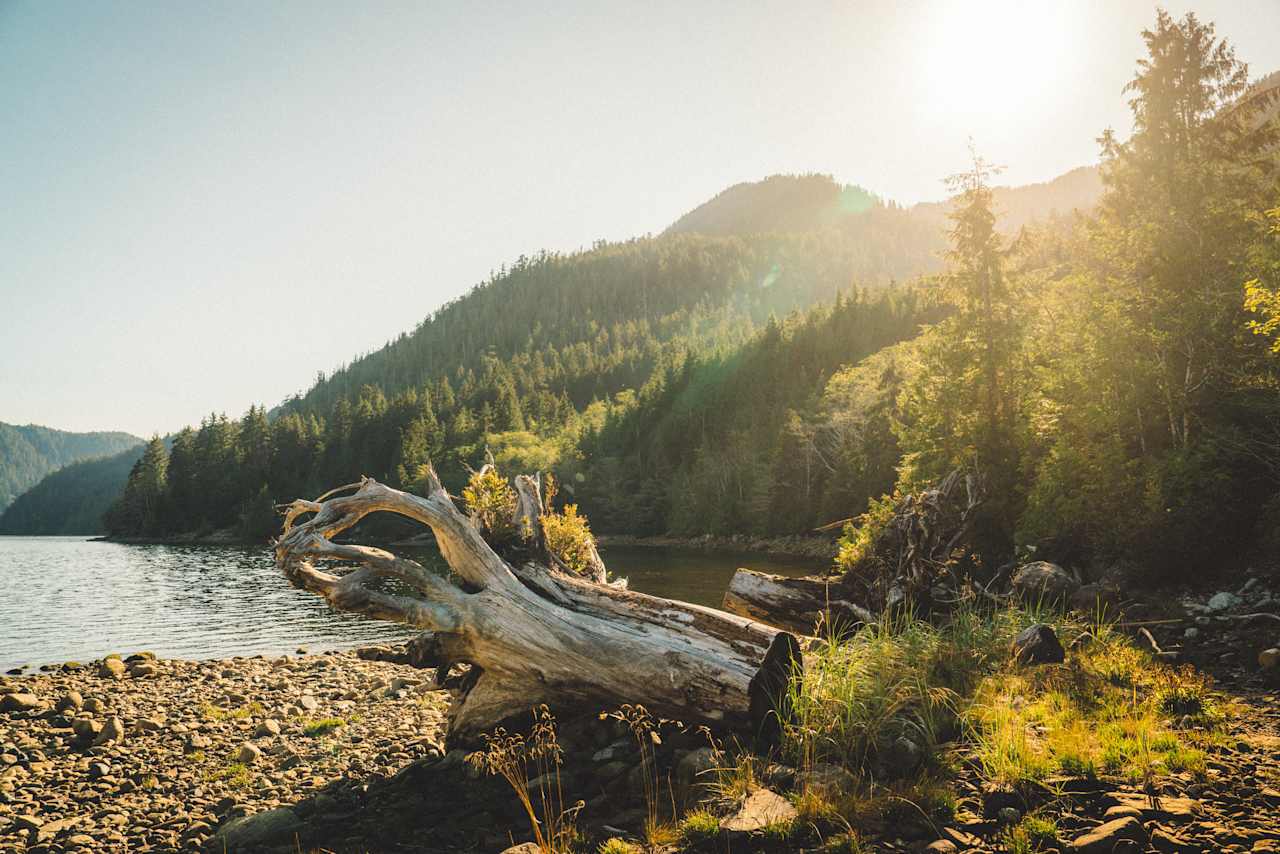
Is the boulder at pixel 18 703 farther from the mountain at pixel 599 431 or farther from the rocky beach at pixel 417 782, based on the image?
the mountain at pixel 599 431

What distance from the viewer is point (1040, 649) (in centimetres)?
764

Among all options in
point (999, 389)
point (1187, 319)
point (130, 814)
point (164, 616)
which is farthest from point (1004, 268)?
point (164, 616)

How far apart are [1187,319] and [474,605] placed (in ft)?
63.2

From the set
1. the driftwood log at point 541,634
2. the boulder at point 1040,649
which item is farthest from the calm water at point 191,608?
the boulder at point 1040,649

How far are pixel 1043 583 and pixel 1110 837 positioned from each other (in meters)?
11.7

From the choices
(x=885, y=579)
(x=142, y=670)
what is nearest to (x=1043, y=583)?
(x=885, y=579)

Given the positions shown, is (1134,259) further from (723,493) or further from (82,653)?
(723,493)

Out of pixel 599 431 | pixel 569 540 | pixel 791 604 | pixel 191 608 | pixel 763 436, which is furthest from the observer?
pixel 599 431

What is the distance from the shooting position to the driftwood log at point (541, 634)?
6.99 metres

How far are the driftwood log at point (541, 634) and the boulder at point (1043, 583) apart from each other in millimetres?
9525

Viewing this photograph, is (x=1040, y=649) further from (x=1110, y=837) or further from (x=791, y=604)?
(x=791, y=604)

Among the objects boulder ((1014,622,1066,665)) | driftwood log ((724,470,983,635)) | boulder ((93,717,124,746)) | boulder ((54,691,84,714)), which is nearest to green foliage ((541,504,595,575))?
driftwood log ((724,470,983,635))

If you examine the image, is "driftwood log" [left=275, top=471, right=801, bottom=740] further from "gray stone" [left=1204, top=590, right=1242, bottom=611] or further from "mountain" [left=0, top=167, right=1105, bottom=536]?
"mountain" [left=0, top=167, right=1105, bottom=536]

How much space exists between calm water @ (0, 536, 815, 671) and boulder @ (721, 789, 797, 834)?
67.2 feet
